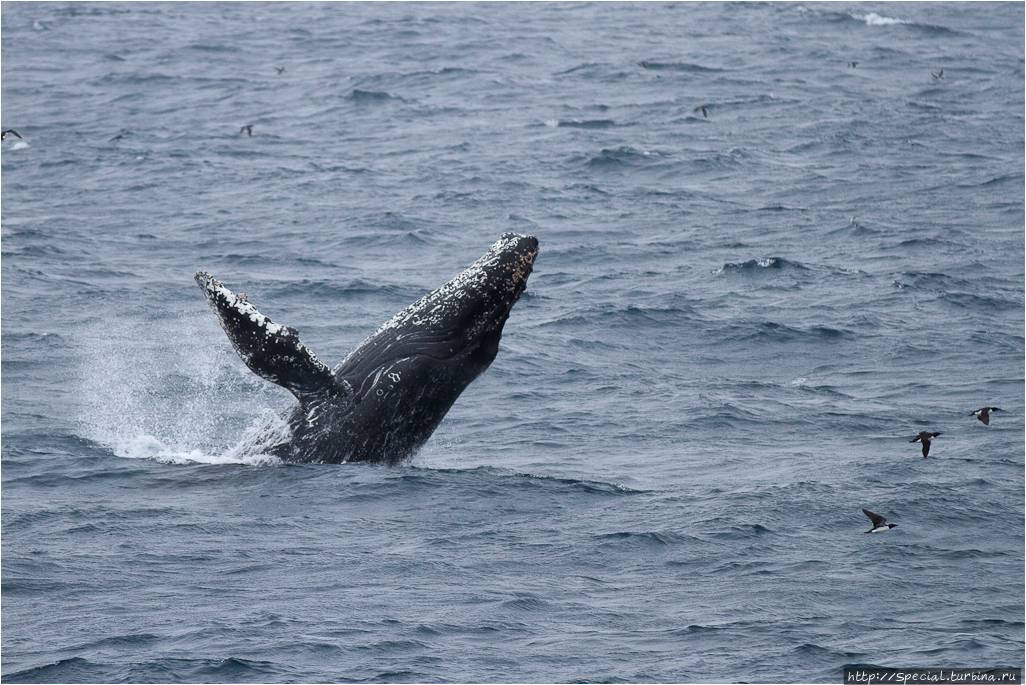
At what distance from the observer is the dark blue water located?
17422 mm

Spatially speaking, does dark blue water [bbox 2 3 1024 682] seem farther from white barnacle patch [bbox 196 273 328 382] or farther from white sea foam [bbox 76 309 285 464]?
white barnacle patch [bbox 196 273 328 382]

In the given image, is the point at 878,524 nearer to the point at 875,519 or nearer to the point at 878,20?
the point at 875,519

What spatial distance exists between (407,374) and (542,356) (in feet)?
35.6

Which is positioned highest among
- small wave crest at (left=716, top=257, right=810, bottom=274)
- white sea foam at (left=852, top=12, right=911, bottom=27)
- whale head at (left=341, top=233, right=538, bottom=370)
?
white sea foam at (left=852, top=12, right=911, bottom=27)

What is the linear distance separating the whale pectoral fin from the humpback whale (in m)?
0.05

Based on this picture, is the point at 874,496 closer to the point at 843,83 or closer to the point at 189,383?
the point at 189,383

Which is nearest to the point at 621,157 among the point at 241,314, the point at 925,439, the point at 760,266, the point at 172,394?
the point at 760,266

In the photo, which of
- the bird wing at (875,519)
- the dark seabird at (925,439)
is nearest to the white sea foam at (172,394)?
the bird wing at (875,519)

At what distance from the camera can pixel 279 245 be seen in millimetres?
40750

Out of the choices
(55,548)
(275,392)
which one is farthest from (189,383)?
(55,548)

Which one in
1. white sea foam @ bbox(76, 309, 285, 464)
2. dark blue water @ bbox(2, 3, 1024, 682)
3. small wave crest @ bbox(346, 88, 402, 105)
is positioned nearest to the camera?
dark blue water @ bbox(2, 3, 1024, 682)

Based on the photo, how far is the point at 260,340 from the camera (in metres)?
19.8

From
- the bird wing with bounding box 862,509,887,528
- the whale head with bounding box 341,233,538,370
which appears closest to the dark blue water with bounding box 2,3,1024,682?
the bird wing with bounding box 862,509,887,528

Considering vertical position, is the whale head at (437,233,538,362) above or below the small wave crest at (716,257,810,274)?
above
